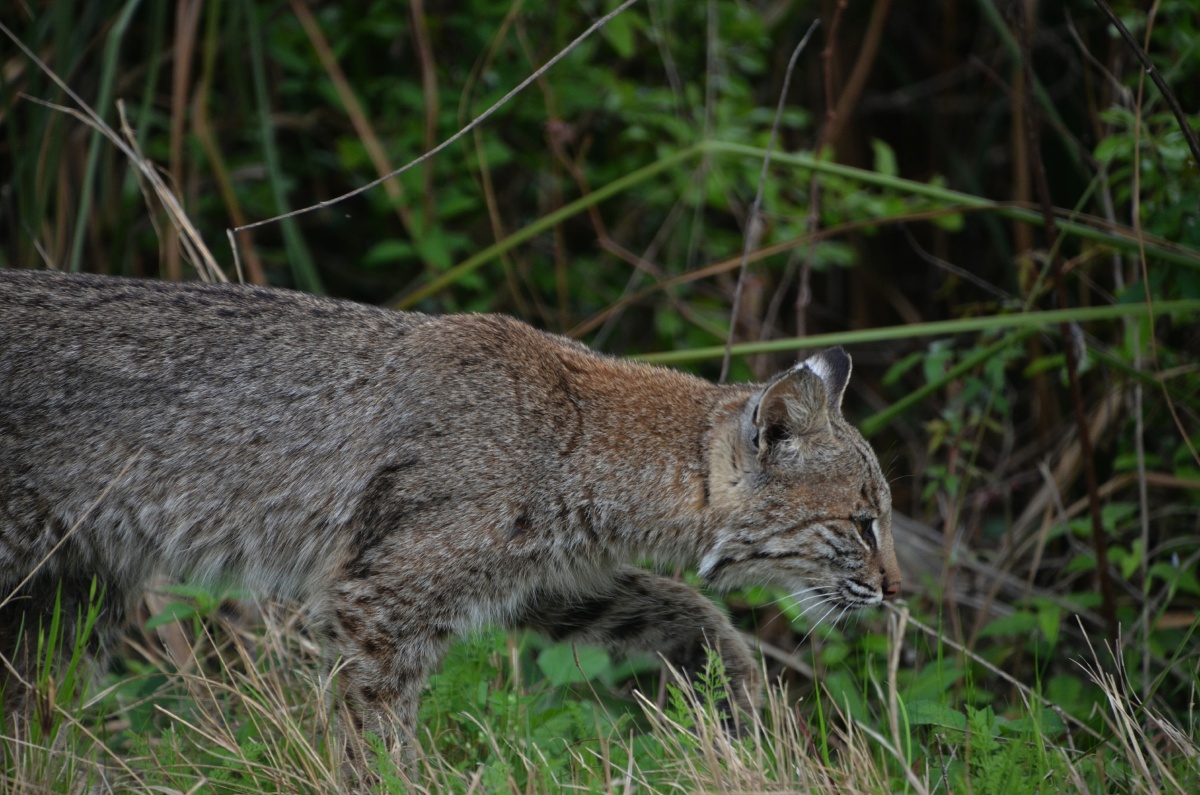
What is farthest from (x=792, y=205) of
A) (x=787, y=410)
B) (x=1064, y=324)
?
(x=787, y=410)

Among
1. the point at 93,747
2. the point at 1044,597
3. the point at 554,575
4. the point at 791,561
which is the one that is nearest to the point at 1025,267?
the point at 1044,597

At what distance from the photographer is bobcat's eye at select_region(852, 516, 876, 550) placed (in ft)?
14.4

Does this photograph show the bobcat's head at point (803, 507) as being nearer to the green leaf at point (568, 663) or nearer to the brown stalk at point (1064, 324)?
the green leaf at point (568, 663)

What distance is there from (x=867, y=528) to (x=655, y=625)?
83 centimetres

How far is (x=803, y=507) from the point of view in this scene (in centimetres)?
437

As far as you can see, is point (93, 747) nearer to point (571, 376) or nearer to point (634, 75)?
point (571, 376)

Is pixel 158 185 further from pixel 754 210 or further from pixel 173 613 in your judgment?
pixel 754 210

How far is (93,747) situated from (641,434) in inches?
77.5

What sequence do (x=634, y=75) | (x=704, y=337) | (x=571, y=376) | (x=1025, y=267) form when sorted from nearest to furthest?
(x=571, y=376) < (x=1025, y=267) < (x=704, y=337) < (x=634, y=75)

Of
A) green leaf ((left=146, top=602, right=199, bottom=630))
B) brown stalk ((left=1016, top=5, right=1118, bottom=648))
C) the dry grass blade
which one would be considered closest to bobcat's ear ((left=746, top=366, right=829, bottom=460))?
brown stalk ((left=1016, top=5, right=1118, bottom=648))

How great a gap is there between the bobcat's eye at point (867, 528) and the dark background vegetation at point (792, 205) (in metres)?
0.58

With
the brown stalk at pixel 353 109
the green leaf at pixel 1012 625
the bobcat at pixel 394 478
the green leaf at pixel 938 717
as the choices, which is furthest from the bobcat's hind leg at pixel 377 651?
the brown stalk at pixel 353 109

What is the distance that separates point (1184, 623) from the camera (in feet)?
18.5

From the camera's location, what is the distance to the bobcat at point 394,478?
4047 mm
